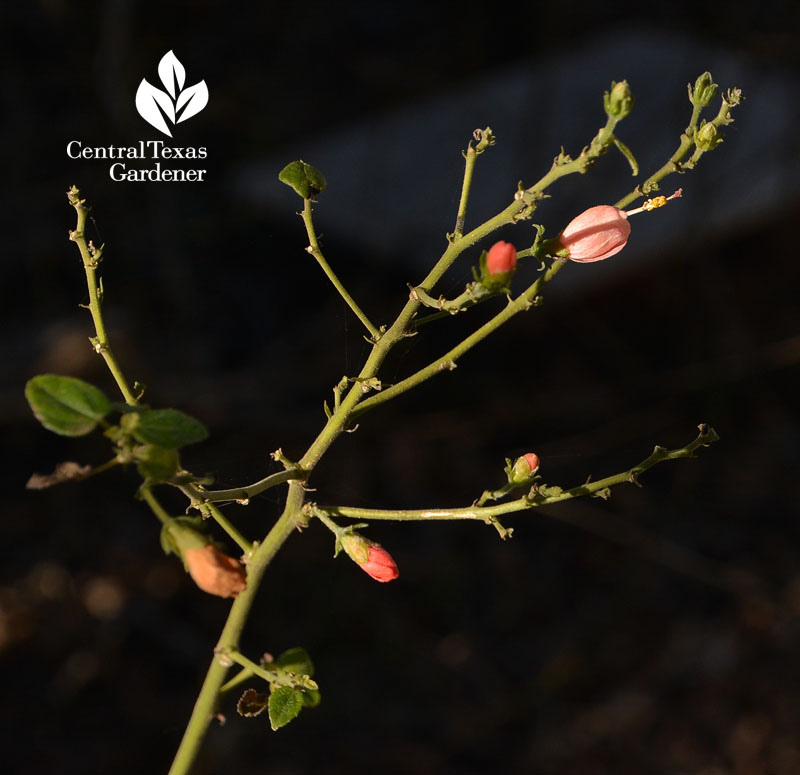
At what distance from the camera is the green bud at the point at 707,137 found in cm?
83

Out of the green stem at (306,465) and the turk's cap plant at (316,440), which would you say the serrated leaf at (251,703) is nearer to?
the turk's cap plant at (316,440)

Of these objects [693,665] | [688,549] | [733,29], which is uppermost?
[733,29]

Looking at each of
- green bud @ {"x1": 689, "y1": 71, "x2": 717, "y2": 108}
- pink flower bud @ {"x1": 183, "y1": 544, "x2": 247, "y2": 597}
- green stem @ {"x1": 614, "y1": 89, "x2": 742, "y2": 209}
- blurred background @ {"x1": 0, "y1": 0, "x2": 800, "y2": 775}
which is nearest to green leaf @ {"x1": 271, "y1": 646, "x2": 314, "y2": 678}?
pink flower bud @ {"x1": 183, "y1": 544, "x2": 247, "y2": 597}

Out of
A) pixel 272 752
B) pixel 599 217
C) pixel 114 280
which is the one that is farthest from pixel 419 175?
pixel 599 217

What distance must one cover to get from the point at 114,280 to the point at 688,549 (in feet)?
8.70

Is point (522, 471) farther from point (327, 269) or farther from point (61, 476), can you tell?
point (61, 476)

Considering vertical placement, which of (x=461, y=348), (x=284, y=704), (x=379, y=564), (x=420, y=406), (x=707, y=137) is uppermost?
(x=420, y=406)

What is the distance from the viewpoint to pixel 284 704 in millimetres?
848

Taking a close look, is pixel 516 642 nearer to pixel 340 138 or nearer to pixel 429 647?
pixel 429 647

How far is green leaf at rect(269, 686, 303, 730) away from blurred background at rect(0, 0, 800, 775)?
143cm

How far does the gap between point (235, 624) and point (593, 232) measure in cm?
48

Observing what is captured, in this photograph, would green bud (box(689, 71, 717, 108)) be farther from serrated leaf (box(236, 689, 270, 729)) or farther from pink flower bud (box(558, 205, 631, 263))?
serrated leaf (box(236, 689, 270, 729))

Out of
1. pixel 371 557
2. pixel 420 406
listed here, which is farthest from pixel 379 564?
pixel 420 406

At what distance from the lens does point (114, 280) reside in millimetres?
3859
